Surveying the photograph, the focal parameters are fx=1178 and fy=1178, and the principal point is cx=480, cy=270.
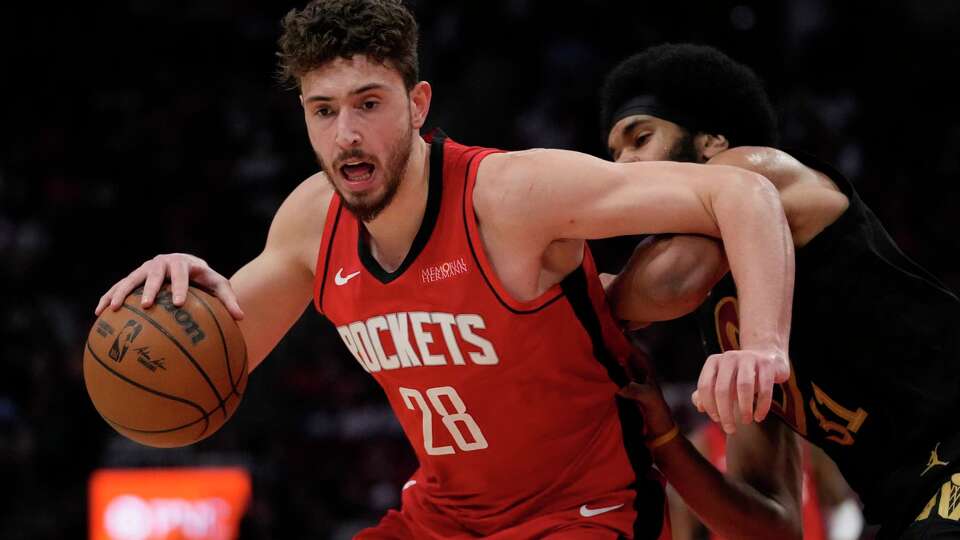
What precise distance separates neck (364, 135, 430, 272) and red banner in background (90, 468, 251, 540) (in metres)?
5.21

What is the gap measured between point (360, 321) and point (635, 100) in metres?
1.06

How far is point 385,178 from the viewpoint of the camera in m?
2.96

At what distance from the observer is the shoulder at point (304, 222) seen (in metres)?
3.35

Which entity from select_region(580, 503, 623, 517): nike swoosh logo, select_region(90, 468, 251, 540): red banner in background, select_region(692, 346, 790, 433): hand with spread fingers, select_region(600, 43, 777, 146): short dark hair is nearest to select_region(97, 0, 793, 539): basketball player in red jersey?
select_region(580, 503, 623, 517): nike swoosh logo

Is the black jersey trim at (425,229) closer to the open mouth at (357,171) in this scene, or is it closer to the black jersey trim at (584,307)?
the open mouth at (357,171)

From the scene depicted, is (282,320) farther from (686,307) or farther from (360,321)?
(686,307)

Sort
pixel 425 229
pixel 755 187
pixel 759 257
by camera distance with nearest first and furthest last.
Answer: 1. pixel 759 257
2. pixel 755 187
3. pixel 425 229

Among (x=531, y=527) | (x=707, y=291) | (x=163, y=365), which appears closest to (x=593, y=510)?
(x=531, y=527)

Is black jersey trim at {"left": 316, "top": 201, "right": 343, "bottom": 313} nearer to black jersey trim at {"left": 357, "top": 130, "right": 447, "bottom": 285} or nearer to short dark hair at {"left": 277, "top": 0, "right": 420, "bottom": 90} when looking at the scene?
black jersey trim at {"left": 357, "top": 130, "right": 447, "bottom": 285}

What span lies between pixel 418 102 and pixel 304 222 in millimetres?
514

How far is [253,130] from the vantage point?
1123 cm

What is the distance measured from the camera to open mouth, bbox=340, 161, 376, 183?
2949 millimetres

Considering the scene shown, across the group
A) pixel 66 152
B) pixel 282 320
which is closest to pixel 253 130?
pixel 66 152

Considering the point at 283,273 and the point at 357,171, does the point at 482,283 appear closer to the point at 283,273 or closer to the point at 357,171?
the point at 357,171
